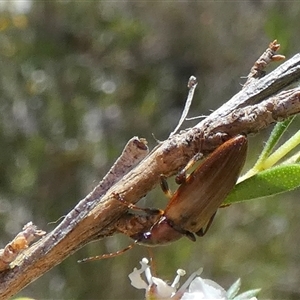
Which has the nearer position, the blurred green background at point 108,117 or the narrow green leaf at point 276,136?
the narrow green leaf at point 276,136

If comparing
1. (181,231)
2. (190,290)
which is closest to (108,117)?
(181,231)

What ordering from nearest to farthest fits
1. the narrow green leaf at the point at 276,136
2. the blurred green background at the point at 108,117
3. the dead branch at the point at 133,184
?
the dead branch at the point at 133,184 < the narrow green leaf at the point at 276,136 < the blurred green background at the point at 108,117

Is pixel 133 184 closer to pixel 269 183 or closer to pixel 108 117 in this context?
pixel 269 183

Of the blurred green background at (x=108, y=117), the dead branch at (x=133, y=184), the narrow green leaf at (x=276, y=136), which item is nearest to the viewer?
the dead branch at (x=133, y=184)

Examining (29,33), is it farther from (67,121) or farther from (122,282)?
(122,282)

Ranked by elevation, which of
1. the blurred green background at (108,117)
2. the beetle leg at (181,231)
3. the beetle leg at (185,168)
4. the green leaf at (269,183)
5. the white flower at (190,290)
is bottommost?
the white flower at (190,290)

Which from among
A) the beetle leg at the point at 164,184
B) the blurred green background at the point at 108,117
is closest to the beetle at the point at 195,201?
the beetle leg at the point at 164,184

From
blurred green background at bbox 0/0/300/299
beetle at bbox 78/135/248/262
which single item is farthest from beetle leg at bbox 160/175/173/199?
blurred green background at bbox 0/0/300/299

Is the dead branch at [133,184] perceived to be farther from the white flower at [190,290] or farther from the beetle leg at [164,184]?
the white flower at [190,290]
